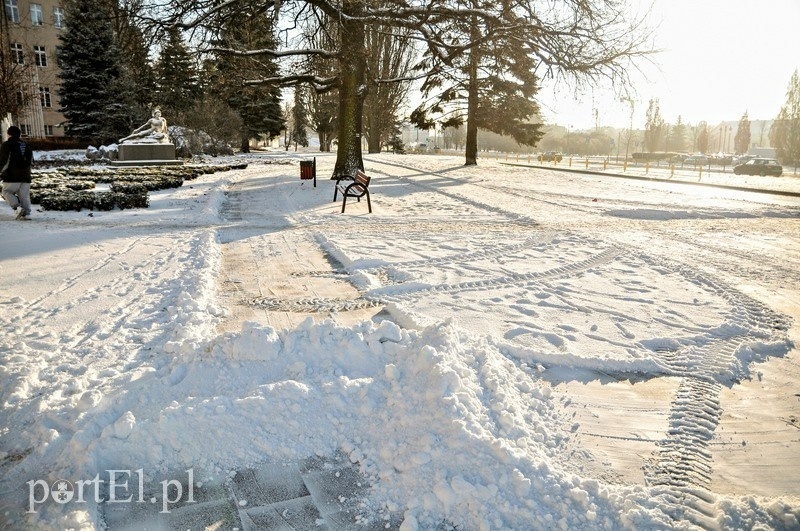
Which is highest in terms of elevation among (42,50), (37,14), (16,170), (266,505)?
(37,14)

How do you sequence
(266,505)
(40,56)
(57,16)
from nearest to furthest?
1. (266,505)
2. (40,56)
3. (57,16)

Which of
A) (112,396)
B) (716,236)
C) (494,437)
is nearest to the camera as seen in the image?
(494,437)

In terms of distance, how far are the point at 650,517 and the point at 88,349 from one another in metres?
4.26

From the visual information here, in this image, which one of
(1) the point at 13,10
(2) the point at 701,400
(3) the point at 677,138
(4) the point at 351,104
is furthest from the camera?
(3) the point at 677,138

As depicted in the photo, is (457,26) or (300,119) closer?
(457,26)

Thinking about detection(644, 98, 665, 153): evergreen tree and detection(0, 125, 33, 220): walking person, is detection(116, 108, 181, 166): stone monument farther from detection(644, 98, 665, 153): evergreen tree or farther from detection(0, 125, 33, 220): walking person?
detection(644, 98, 665, 153): evergreen tree

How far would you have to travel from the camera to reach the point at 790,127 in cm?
5891

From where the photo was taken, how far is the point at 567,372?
4.29m

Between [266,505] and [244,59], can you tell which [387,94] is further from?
[266,505]

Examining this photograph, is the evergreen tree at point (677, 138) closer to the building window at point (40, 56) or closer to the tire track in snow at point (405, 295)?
the building window at point (40, 56)

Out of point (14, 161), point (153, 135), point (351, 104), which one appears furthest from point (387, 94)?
point (14, 161)

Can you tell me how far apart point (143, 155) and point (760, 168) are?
41218 millimetres

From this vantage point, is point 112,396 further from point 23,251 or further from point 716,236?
point 716,236

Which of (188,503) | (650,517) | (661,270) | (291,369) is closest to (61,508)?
(188,503)
